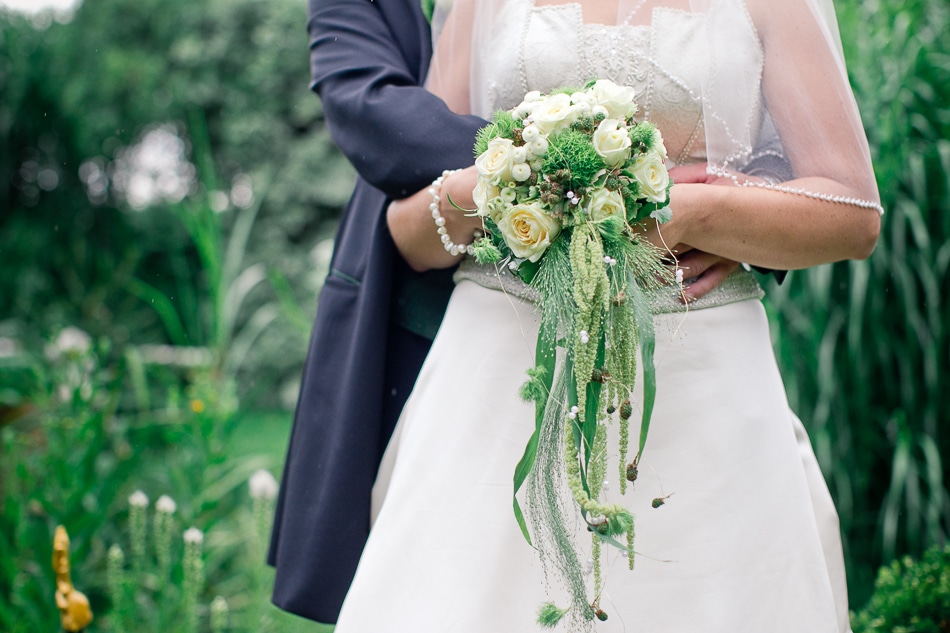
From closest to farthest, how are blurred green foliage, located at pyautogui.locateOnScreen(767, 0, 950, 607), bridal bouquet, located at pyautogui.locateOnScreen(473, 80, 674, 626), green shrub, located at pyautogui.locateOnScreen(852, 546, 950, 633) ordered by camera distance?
bridal bouquet, located at pyautogui.locateOnScreen(473, 80, 674, 626) < green shrub, located at pyautogui.locateOnScreen(852, 546, 950, 633) < blurred green foliage, located at pyautogui.locateOnScreen(767, 0, 950, 607)

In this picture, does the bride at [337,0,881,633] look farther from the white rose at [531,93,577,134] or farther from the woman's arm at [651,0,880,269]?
the white rose at [531,93,577,134]

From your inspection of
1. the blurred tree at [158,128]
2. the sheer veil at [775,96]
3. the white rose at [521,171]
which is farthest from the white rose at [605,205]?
the blurred tree at [158,128]

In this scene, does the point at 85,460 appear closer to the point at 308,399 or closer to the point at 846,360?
the point at 308,399

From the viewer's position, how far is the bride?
1.55m

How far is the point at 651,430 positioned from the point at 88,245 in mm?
9409

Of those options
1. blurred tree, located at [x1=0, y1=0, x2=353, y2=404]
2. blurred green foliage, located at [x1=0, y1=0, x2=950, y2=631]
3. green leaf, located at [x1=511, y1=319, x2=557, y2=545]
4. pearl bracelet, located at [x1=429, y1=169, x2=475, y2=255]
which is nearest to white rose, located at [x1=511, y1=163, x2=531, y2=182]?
green leaf, located at [x1=511, y1=319, x2=557, y2=545]

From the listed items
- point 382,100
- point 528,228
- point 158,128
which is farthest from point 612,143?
point 158,128

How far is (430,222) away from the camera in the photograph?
174 centimetres

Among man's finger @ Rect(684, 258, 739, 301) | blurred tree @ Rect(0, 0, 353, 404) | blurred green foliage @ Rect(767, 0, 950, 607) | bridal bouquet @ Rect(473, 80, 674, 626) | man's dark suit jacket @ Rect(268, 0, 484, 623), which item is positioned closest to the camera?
bridal bouquet @ Rect(473, 80, 674, 626)

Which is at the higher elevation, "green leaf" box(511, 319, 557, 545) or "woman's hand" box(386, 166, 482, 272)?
"woman's hand" box(386, 166, 482, 272)

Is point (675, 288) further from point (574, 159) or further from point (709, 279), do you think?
point (574, 159)

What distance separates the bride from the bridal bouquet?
156 mm

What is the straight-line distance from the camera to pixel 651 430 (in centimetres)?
160

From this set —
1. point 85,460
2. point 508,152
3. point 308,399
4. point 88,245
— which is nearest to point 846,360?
point 308,399
